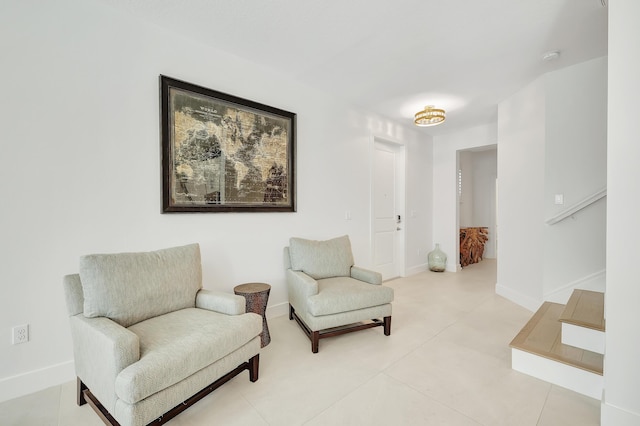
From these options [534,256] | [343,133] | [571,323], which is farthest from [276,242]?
[534,256]

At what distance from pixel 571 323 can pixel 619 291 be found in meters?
0.75

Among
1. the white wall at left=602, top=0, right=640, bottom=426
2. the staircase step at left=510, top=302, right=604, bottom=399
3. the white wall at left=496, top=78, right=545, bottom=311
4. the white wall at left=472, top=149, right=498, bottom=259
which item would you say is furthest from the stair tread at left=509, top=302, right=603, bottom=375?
the white wall at left=472, top=149, right=498, bottom=259

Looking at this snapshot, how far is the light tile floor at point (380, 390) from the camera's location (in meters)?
1.53

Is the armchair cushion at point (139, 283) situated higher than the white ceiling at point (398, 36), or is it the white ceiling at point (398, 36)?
the white ceiling at point (398, 36)

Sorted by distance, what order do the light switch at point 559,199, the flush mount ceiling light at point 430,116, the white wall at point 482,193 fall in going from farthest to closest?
the white wall at point 482,193 < the flush mount ceiling light at point 430,116 < the light switch at point 559,199

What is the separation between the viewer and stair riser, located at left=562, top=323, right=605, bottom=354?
188 centimetres

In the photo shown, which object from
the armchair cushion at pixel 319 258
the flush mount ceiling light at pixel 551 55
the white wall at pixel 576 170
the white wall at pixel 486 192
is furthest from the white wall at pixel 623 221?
the white wall at pixel 486 192

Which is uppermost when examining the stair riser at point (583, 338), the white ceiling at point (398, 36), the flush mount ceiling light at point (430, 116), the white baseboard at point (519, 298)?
the white ceiling at point (398, 36)

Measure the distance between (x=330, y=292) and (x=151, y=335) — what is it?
4.32 feet

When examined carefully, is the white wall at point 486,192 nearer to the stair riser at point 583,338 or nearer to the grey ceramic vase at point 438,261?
the grey ceramic vase at point 438,261

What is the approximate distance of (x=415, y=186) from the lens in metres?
4.92

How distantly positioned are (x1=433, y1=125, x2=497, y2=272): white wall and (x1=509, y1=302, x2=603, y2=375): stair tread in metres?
2.68

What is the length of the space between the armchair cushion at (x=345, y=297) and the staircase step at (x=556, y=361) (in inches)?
40.2

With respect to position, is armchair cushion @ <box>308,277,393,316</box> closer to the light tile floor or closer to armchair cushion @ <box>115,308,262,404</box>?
the light tile floor
